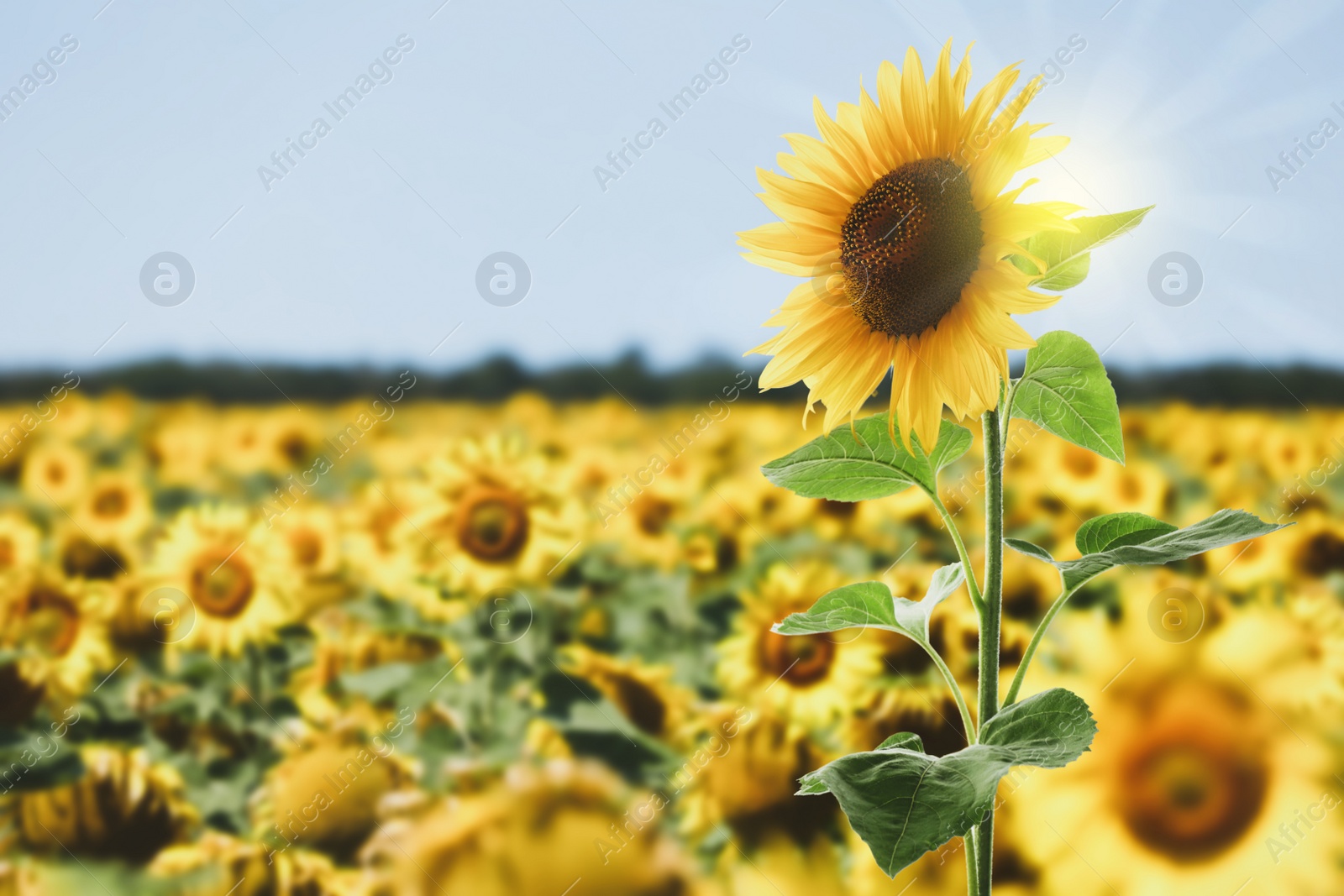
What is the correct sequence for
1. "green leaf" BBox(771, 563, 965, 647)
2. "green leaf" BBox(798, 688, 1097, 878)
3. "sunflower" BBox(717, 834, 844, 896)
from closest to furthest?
1. "green leaf" BBox(798, 688, 1097, 878)
2. "green leaf" BBox(771, 563, 965, 647)
3. "sunflower" BBox(717, 834, 844, 896)

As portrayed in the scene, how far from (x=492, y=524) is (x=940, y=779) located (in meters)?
0.72

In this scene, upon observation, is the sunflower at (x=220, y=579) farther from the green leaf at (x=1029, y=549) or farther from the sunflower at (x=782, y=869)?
the green leaf at (x=1029, y=549)

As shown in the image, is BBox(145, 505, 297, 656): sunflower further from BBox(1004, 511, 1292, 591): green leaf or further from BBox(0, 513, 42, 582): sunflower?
BBox(1004, 511, 1292, 591): green leaf

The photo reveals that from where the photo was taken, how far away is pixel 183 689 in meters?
0.93

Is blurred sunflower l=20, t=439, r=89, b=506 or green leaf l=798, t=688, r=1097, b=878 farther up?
blurred sunflower l=20, t=439, r=89, b=506

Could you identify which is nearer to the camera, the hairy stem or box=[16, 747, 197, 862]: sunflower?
the hairy stem

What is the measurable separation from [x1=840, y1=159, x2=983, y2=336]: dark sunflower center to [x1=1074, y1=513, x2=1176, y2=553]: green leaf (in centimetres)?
12

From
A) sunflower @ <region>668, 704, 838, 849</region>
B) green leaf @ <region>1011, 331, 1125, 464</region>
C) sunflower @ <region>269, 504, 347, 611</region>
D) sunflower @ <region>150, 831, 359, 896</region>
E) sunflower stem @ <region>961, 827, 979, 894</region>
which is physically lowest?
sunflower @ <region>668, 704, 838, 849</region>

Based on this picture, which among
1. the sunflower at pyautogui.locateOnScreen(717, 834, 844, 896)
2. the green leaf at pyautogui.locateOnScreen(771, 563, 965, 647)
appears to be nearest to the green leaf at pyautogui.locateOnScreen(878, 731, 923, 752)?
the green leaf at pyautogui.locateOnScreen(771, 563, 965, 647)

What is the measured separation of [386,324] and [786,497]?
47 centimetres

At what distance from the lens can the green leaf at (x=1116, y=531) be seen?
Answer: 37cm

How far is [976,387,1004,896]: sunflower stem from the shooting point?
356mm

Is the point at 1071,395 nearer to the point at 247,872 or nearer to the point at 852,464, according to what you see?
the point at 852,464

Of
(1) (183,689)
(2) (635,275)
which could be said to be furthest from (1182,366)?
(1) (183,689)
